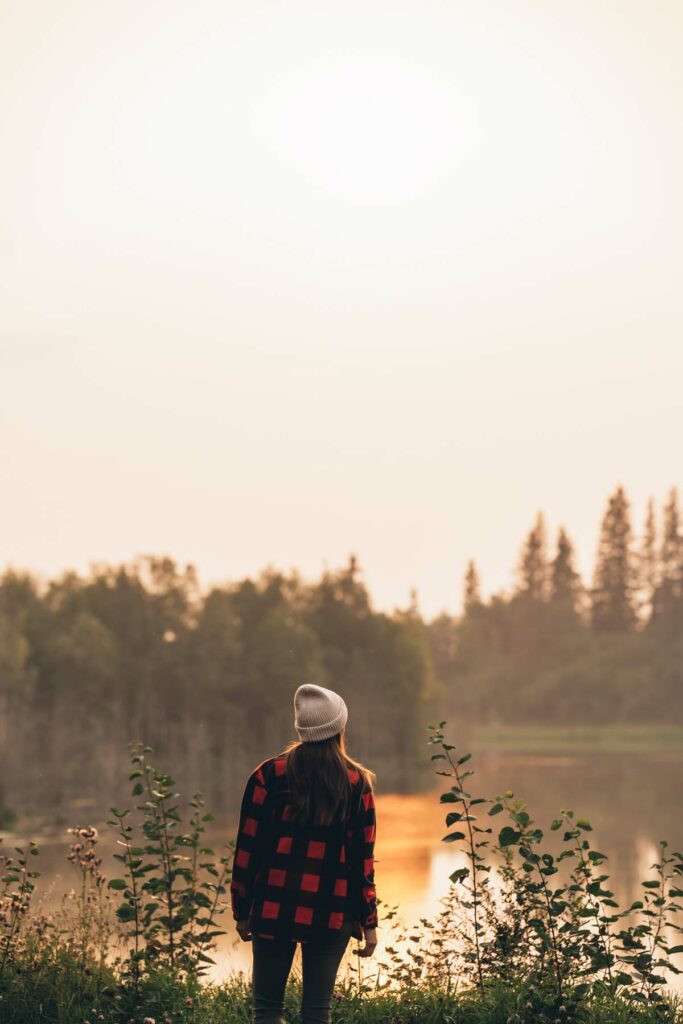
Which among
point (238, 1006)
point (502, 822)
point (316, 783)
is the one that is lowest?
point (502, 822)

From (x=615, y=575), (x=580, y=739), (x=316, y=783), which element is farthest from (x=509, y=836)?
(x=615, y=575)

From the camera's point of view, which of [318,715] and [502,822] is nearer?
[318,715]

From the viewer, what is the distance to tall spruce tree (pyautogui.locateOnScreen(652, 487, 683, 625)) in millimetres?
91562

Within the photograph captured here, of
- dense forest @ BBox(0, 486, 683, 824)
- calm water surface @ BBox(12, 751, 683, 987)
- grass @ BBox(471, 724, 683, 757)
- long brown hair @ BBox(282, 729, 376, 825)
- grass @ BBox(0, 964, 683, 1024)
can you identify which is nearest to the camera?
long brown hair @ BBox(282, 729, 376, 825)

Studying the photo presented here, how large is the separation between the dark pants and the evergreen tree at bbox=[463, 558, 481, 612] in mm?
95654

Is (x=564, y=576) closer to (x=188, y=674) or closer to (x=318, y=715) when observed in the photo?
(x=188, y=674)

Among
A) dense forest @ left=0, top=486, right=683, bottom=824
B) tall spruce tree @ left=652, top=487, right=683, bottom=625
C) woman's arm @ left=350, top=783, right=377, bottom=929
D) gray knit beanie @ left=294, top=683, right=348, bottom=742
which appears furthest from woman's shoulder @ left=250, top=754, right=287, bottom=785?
tall spruce tree @ left=652, top=487, right=683, bottom=625

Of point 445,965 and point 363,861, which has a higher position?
point 363,861

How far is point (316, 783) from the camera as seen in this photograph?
3.95 meters

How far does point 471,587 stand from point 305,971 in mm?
97432

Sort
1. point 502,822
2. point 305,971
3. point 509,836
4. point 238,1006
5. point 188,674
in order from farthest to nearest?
1. point 188,674
2. point 502,822
3. point 238,1006
4. point 509,836
5. point 305,971

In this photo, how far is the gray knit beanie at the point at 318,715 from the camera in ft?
13.0

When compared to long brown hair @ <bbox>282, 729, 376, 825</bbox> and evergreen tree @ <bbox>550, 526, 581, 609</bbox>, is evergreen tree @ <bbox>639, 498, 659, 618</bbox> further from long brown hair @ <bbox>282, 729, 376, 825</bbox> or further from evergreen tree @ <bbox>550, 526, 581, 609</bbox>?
long brown hair @ <bbox>282, 729, 376, 825</bbox>

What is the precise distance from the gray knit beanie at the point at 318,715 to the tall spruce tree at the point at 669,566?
294ft
